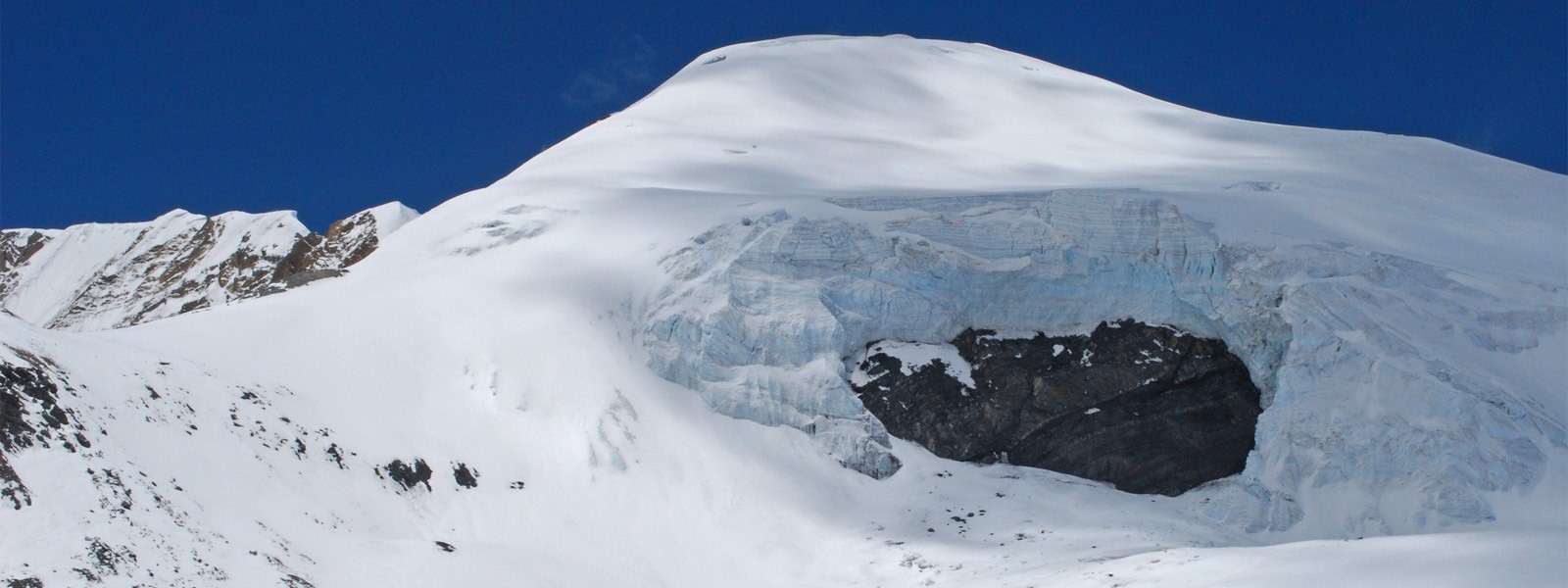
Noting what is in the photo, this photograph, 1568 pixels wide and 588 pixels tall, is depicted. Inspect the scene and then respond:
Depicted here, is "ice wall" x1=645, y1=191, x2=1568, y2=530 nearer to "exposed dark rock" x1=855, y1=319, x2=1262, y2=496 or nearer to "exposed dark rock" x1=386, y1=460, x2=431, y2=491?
"exposed dark rock" x1=855, y1=319, x2=1262, y2=496

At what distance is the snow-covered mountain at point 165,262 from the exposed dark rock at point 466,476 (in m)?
13.8

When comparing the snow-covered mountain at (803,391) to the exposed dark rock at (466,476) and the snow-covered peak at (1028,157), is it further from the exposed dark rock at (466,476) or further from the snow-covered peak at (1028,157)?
the snow-covered peak at (1028,157)

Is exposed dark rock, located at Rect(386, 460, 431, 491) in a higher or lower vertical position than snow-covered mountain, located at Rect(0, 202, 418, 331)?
lower

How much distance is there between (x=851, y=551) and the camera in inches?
1230

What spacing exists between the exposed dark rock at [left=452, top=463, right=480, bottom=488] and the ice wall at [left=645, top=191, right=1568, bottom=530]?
700 centimetres

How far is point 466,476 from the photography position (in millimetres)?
31609

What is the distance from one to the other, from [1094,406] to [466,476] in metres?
17.2

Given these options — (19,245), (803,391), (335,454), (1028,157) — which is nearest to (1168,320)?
(803,391)

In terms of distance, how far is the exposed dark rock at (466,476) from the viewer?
31405mm

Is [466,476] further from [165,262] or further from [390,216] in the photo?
[165,262]

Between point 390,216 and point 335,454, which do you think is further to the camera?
point 390,216

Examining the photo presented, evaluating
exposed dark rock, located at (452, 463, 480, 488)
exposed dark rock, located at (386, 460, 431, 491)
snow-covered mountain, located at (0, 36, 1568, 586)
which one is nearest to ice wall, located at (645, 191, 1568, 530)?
snow-covered mountain, located at (0, 36, 1568, 586)

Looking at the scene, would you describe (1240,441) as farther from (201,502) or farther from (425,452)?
(201,502)

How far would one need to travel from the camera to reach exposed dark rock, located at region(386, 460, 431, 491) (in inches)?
1200
